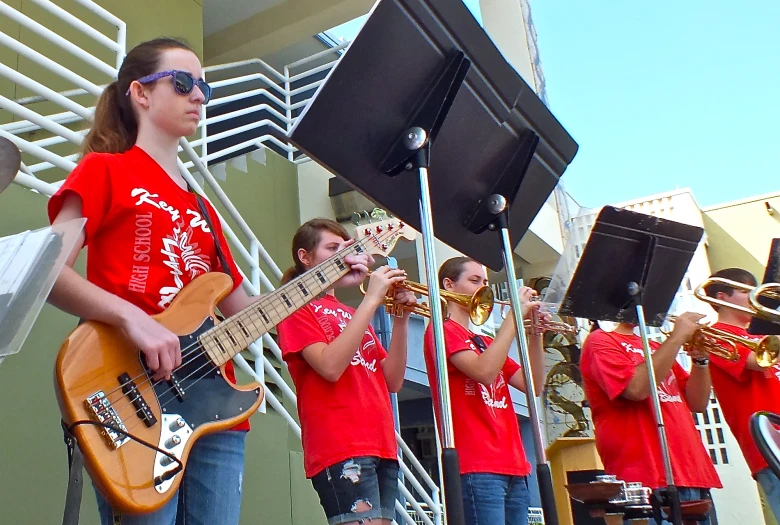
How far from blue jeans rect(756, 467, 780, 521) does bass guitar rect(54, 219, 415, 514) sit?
291 cm

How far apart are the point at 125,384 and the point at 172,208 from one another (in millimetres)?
543

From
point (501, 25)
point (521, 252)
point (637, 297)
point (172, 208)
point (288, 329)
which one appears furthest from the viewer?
point (521, 252)

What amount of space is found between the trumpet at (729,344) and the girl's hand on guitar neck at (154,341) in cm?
290

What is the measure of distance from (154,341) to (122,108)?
92 cm

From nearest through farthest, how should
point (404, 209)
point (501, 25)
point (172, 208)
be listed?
point (172, 208) < point (404, 209) < point (501, 25)

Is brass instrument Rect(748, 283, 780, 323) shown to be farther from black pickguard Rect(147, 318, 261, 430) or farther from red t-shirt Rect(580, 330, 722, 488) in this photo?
black pickguard Rect(147, 318, 261, 430)

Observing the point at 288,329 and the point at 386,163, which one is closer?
the point at 386,163

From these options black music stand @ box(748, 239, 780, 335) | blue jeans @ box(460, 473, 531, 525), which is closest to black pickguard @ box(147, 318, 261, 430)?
blue jeans @ box(460, 473, 531, 525)

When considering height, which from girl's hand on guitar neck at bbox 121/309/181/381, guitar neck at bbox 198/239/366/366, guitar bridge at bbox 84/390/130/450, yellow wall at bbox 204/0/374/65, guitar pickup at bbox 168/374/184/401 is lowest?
guitar bridge at bbox 84/390/130/450

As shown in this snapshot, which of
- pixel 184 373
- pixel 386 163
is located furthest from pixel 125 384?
pixel 386 163

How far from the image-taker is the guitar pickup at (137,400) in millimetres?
1651

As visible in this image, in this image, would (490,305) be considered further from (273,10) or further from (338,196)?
(273,10)

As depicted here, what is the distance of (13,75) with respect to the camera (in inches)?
133

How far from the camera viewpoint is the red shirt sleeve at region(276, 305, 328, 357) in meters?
2.65
